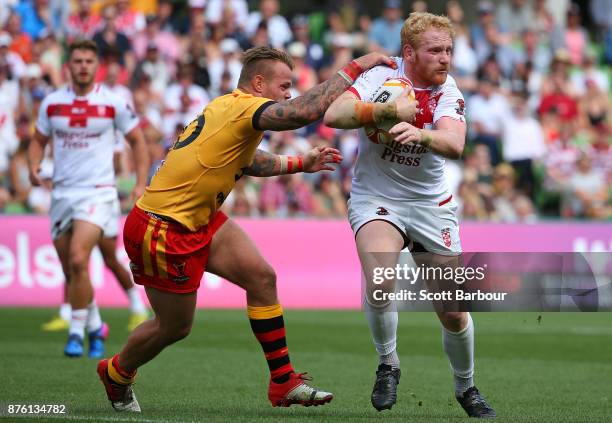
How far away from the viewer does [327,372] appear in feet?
35.0

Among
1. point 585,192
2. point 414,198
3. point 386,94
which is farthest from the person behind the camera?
point 585,192

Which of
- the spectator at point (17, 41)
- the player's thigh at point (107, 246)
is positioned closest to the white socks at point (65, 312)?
the player's thigh at point (107, 246)

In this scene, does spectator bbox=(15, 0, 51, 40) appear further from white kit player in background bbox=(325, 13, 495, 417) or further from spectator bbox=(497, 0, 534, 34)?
white kit player in background bbox=(325, 13, 495, 417)

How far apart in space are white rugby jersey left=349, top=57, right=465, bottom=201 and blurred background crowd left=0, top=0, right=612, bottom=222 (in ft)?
32.3

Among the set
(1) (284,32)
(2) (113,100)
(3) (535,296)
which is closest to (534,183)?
(1) (284,32)

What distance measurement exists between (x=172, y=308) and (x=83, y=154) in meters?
4.65

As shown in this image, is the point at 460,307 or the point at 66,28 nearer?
the point at 460,307

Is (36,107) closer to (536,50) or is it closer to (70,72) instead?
(70,72)

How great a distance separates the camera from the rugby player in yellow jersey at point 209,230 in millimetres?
7551

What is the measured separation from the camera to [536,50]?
24.7m

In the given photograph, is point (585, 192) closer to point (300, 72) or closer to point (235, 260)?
point (300, 72)


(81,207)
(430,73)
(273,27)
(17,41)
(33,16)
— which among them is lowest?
(81,207)

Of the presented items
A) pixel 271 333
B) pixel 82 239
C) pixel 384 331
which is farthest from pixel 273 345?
pixel 82 239

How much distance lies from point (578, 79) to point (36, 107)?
1102 centimetres
